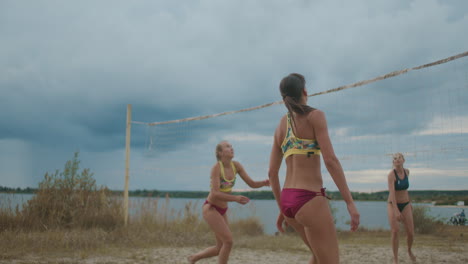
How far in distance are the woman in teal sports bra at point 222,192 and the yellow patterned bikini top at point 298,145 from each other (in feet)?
6.06

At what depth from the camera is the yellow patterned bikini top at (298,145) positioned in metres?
2.39

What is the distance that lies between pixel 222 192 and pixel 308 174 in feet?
6.86

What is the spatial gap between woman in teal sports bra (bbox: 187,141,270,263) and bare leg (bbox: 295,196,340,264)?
6.49 ft

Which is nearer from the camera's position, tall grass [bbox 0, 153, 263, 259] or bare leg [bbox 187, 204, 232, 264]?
bare leg [bbox 187, 204, 232, 264]

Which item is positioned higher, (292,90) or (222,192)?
(292,90)

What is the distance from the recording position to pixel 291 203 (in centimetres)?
237

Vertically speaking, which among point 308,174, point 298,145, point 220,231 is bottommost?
point 220,231

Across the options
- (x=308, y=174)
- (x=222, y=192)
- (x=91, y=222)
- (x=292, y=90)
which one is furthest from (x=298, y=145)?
(x=91, y=222)

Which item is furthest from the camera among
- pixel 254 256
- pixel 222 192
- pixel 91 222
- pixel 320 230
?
pixel 91 222

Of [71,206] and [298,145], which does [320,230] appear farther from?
[71,206]

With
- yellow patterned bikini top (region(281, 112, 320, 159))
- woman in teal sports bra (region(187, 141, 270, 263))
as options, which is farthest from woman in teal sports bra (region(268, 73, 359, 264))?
woman in teal sports bra (region(187, 141, 270, 263))

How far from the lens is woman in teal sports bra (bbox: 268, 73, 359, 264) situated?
7.48 feet

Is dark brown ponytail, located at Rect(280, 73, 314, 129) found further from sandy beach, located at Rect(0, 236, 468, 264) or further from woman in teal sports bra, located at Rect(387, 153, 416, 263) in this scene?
sandy beach, located at Rect(0, 236, 468, 264)

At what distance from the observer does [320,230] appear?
2.27m
